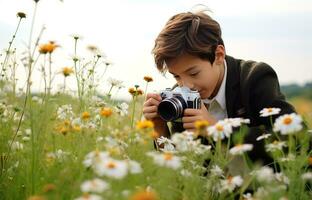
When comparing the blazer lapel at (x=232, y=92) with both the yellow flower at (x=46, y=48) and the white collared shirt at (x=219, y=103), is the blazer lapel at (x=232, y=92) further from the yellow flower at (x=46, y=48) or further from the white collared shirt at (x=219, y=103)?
the yellow flower at (x=46, y=48)

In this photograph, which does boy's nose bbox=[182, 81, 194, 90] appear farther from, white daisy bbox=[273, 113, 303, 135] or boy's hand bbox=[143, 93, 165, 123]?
white daisy bbox=[273, 113, 303, 135]

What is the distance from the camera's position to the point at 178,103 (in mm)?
2230

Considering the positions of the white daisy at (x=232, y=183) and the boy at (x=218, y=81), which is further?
the boy at (x=218, y=81)

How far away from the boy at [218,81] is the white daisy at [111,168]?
46.1 inches

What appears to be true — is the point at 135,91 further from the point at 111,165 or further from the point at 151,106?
the point at 111,165

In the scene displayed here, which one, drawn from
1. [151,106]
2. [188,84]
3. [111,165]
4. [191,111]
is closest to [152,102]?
[151,106]

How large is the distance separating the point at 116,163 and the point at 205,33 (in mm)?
1839

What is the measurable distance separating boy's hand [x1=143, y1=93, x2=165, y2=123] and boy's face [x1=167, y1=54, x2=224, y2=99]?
0.43ft

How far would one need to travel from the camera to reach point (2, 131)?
7.09ft

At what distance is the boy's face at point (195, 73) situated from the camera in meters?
2.46

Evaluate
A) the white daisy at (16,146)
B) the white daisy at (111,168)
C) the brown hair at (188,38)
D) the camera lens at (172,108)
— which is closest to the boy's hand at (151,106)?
the camera lens at (172,108)

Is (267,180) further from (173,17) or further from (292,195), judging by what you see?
(173,17)

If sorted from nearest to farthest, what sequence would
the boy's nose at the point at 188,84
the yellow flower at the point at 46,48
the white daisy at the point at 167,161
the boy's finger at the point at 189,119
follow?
the white daisy at the point at 167,161 < the yellow flower at the point at 46,48 < the boy's finger at the point at 189,119 < the boy's nose at the point at 188,84

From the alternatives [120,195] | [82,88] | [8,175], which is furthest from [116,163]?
[82,88]
